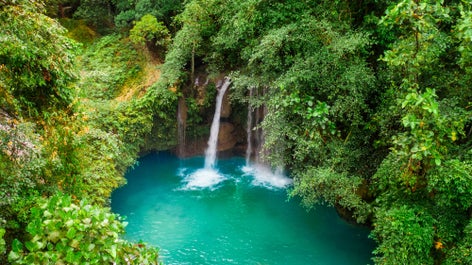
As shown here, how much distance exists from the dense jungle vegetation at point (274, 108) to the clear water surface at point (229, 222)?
107 centimetres

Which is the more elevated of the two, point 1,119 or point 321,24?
point 321,24

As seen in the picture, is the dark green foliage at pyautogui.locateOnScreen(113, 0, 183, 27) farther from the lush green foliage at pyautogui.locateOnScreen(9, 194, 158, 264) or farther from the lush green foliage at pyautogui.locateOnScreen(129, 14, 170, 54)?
the lush green foliage at pyautogui.locateOnScreen(9, 194, 158, 264)

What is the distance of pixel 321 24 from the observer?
9.89 metres

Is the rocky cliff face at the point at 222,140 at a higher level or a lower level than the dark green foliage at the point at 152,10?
lower

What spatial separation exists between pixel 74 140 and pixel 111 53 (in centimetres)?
887

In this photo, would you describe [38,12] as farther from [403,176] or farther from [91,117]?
[403,176]

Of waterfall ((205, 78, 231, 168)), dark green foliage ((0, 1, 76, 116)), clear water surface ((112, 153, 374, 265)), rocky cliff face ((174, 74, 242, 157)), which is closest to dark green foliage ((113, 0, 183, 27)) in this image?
waterfall ((205, 78, 231, 168))

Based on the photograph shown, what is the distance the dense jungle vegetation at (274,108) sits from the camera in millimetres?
A: 4969

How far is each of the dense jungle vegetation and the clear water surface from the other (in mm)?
1072

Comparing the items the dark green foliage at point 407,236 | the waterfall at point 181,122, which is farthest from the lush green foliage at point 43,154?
the waterfall at point 181,122

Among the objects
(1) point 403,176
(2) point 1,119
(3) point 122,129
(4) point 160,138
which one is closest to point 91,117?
(3) point 122,129

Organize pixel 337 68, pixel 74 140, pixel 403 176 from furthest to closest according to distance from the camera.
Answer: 1. pixel 337 68
2. pixel 403 176
3. pixel 74 140

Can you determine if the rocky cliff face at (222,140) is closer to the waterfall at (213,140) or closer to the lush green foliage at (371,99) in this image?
the waterfall at (213,140)

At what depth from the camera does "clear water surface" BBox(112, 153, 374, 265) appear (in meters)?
10.2
